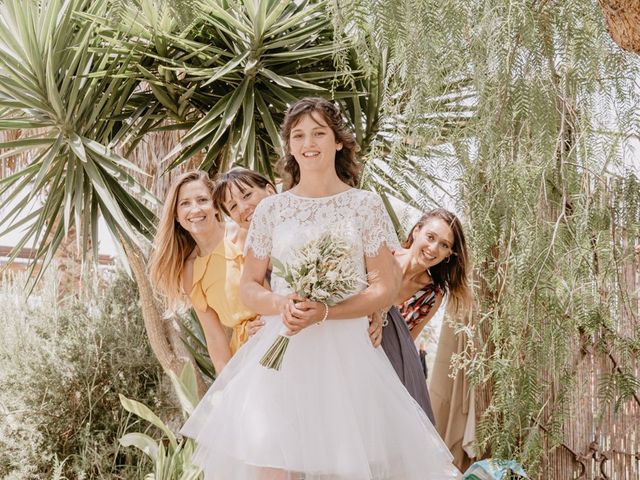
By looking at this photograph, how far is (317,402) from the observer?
271 cm

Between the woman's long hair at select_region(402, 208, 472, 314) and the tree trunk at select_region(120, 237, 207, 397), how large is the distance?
2098mm

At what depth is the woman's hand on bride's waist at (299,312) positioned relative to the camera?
2.59m

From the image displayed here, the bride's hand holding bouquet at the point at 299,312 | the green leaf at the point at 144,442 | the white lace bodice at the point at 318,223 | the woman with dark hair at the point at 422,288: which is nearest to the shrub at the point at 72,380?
the green leaf at the point at 144,442

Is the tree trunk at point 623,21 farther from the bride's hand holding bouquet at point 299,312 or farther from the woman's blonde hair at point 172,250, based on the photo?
the woman's blonde hair at point 172,250

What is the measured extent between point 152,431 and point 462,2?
4.39m

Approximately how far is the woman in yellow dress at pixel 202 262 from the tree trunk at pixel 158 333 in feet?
4.90

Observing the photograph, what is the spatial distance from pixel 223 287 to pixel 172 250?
321 mm

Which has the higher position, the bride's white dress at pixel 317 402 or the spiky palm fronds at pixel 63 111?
the spiky palm fronds at pixel 63 111

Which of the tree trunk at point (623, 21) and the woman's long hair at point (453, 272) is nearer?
the tree trunk at point (623, 21)

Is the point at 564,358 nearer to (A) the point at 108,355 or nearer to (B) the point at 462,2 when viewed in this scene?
(B) the point at 462,2

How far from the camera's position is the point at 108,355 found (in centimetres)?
584

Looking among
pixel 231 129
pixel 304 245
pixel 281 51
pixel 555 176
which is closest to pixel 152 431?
pixel 231 129

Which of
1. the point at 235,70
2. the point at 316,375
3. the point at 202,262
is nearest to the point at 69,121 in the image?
the point at 235,70

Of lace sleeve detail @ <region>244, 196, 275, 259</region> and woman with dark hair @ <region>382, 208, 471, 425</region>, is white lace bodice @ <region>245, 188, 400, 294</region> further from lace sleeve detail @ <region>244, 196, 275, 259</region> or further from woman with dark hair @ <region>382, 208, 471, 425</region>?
woman with dark hair @ <region>382, 208, 471, 425</region>
